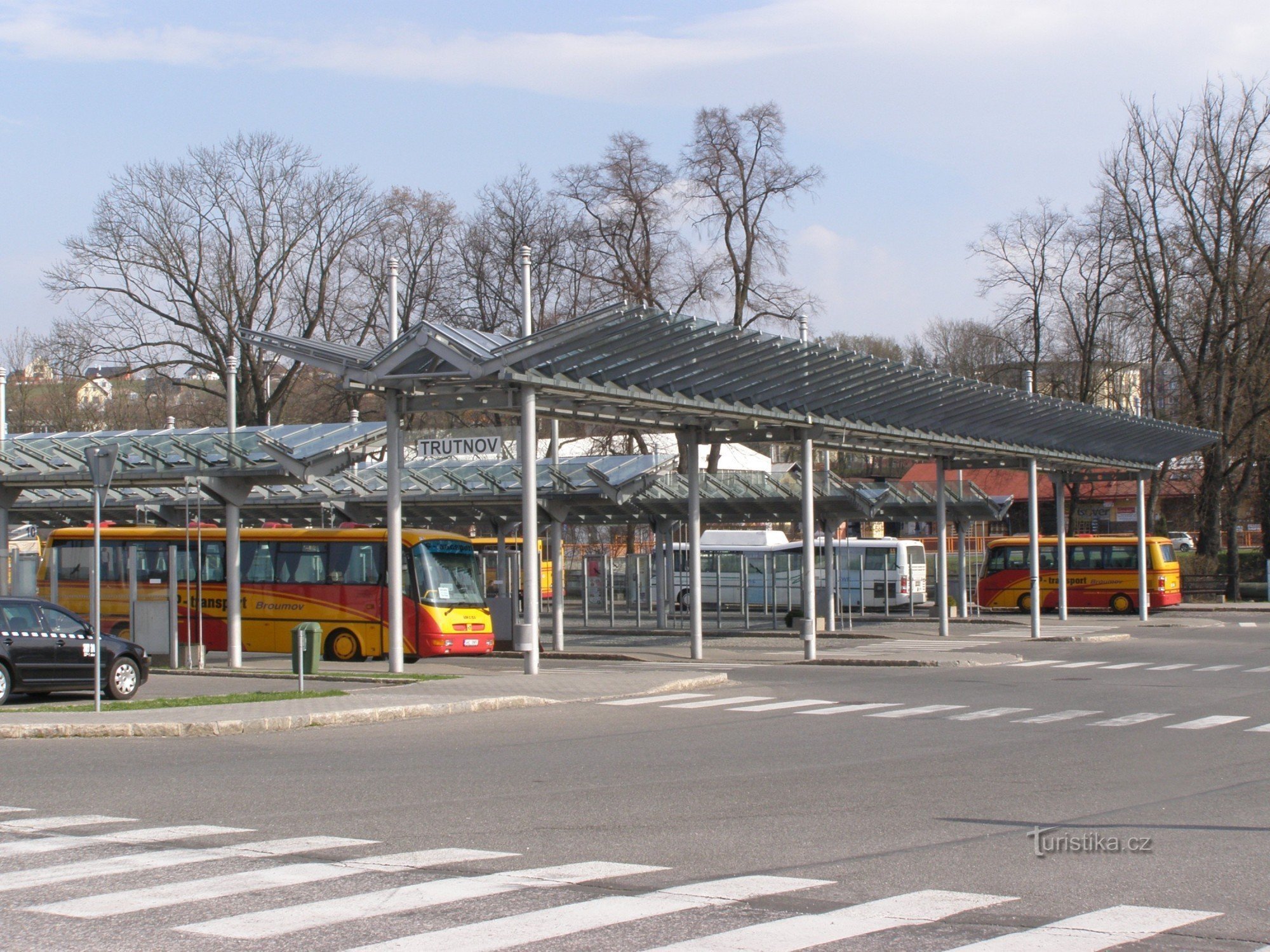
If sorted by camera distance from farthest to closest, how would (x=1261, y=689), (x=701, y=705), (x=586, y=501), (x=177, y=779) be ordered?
(x=586, y=501), (x=1261, y=689), (x=701, y=705), (x=177, y=779)

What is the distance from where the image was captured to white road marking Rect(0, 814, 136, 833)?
881 cm

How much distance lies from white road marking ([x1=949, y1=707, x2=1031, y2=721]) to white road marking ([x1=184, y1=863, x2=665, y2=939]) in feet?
31.1

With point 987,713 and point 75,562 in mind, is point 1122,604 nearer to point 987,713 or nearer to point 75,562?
point 987,713

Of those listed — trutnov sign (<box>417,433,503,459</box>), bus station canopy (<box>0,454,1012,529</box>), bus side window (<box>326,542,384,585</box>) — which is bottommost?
bus side window (<box>326,542,384,585</box>)

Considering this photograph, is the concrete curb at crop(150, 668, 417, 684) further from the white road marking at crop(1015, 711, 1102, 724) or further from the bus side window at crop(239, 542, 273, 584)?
the white road marking at crop(1015, 711, 1102, 724)

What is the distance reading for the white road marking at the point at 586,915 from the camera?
5824 millimetres

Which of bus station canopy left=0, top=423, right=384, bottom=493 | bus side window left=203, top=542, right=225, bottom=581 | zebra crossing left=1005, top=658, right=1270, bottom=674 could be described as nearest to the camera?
bus station canopy left=0, top=423, right=384, bottom=493

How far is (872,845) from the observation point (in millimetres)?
8219

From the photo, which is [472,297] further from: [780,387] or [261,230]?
[780,387]

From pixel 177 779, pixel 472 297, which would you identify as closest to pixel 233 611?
pixel 177 779

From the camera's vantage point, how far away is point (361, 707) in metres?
16.3

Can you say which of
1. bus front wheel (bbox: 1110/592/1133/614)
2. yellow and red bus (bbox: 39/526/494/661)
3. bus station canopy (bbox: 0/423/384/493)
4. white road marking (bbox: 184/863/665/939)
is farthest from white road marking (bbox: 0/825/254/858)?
bus front wheel (bbox: 1110/592/1133/614)

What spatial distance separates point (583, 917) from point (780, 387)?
1904cm

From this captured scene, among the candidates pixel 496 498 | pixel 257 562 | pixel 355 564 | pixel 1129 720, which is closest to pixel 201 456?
pixel 355 564
